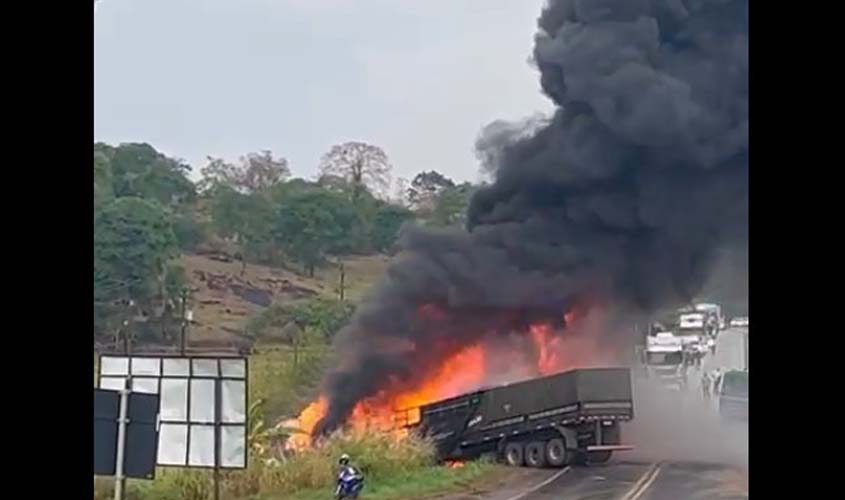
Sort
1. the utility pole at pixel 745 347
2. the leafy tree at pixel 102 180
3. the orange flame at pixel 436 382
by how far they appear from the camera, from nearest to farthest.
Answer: the utility pole at pixel 745 347
the leafy tree at pixel 102 180
the orange flame at pixel 436 382

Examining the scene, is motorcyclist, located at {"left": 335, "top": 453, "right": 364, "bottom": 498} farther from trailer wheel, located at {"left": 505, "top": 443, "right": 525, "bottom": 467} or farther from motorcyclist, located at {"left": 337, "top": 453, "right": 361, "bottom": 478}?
trailer wheel, located at {"left": 505, "top": 443, "right": 525, "bottom": 467}

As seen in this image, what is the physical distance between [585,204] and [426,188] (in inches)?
9.7

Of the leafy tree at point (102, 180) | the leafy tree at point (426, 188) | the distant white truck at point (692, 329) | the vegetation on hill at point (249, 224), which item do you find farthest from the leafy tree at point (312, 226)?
the distant white truck at point (692, 329)

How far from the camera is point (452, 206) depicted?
151cm

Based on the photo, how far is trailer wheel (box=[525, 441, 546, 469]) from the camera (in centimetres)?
153

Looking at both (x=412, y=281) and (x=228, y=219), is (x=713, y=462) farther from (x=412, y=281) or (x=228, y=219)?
(x=228, y=219)

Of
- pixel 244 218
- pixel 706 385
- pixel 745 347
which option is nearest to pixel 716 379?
pixel 706 385

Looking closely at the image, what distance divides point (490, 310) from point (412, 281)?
0.13 m

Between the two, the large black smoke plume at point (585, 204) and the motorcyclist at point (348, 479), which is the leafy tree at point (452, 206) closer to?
the large black smoke plume at point (585, 204)

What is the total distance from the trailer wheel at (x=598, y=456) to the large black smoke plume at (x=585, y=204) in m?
0.23

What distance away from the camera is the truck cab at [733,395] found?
134 centimetres

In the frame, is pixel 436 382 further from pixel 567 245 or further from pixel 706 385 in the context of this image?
pixel 706 385

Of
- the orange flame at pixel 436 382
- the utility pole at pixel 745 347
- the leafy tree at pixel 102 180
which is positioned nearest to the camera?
the utility pole at pixel 745 347

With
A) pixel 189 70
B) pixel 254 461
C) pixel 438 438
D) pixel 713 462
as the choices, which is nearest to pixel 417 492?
pixel 438 438
